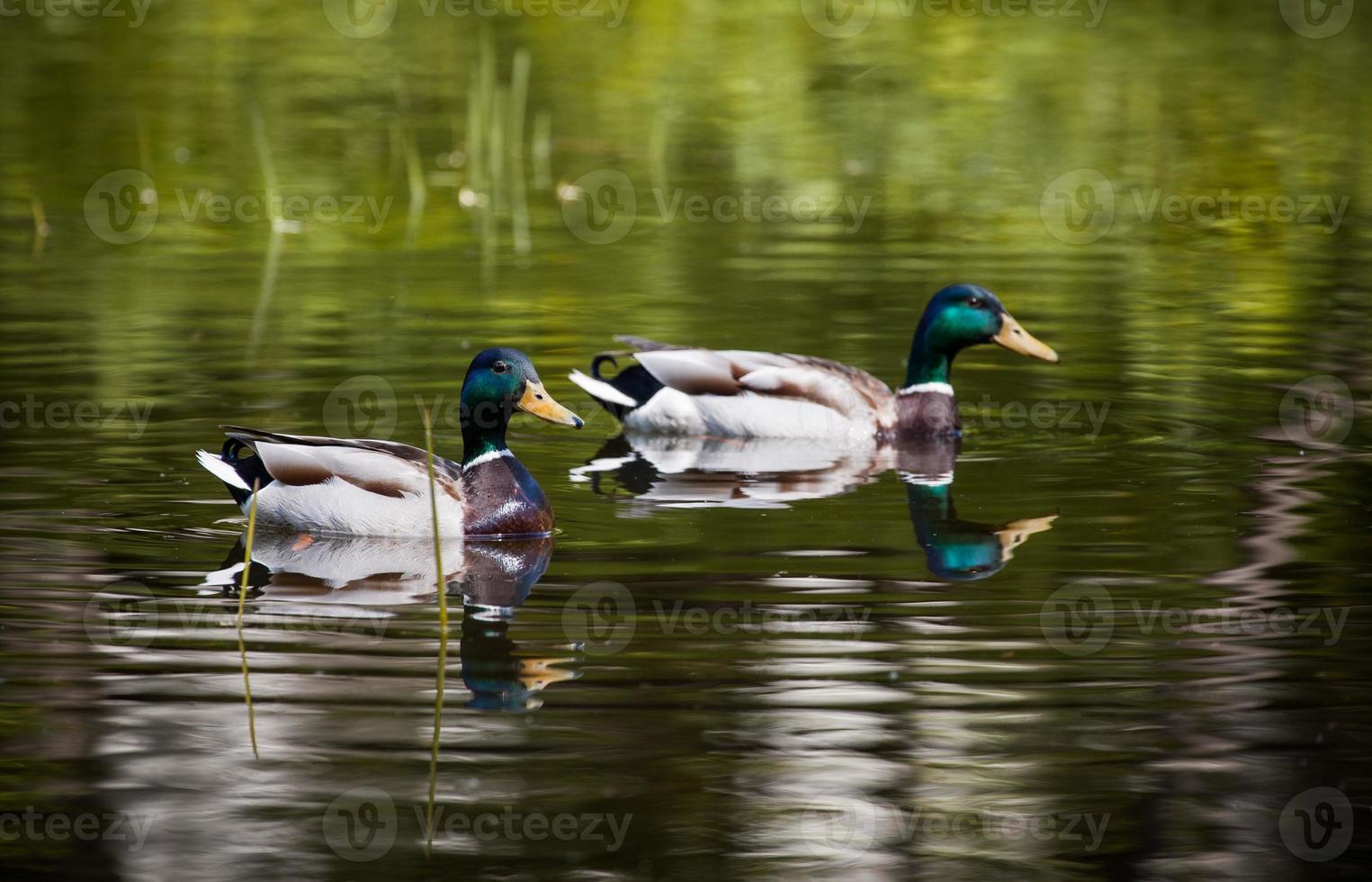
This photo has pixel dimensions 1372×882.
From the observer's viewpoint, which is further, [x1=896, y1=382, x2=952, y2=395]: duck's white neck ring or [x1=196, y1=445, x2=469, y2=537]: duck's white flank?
[x1=896, y1=382, x2=952, y2=395]: duck's white neck ring

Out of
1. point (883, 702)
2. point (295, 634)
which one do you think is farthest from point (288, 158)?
point (883, 702)

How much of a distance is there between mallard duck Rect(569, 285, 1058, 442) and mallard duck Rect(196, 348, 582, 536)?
2611mm

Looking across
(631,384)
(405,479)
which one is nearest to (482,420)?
(405,479)

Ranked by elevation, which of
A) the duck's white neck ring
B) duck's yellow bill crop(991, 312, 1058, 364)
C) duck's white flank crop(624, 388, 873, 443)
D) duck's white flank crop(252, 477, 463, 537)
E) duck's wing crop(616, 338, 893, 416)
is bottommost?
duck's white flank crop(252, 477, 463, 537)

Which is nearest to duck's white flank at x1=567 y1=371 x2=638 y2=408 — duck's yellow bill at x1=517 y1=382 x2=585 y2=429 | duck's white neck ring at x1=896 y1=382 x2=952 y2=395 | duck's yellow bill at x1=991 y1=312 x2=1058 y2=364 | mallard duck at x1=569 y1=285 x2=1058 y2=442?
mallard duck at x1=569 y1=285 x2=1058 y2=442

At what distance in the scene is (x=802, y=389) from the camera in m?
11.6

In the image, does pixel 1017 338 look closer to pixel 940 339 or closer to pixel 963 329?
pixel 963 329

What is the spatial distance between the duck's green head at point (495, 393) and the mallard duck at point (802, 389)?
8.47 feet

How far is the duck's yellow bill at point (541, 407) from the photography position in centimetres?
926

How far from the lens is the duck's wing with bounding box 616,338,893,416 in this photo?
38.1ft

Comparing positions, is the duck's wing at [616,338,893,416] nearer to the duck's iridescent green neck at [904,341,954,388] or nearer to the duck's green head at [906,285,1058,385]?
the duck's iridescent green neck at [904,341,954,388]

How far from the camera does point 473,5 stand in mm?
33031

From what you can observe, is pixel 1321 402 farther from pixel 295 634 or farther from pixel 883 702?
pixel 295 634

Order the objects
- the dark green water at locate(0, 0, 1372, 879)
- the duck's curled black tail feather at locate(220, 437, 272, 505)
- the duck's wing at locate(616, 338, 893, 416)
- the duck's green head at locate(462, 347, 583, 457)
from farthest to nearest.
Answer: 1. the duck's wing at locate(616, 338, 893, 416)
2. the duck's green head at locate(462, 347, 583, 457)
3. the duck's curled black tail feather at locate(220, 437, 272, 505)
4. the dark green water at locate(0, 0, 1372, 879)
